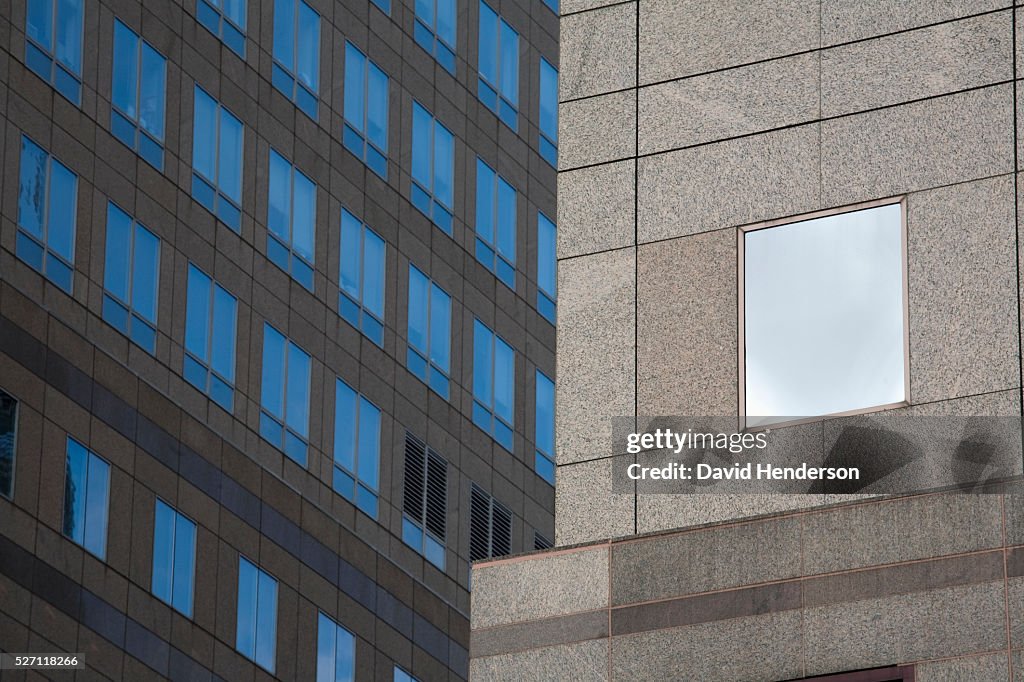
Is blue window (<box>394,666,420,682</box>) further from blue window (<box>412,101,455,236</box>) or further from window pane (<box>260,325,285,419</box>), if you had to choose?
blue window (<box>412,101,455,236</box>)

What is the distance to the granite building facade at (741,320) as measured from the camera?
19141 mm

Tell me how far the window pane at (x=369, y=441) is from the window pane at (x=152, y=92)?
29.3 ft

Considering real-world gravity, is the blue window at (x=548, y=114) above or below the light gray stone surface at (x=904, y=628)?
above

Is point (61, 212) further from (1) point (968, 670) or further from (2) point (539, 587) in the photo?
(1) point (968, 670)

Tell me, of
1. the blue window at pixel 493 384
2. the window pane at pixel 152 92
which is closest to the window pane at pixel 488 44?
the blue window at pixel 493 384

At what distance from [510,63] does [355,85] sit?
8.23 meters

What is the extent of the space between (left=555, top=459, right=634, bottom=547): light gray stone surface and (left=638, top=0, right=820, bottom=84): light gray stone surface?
3885 mm

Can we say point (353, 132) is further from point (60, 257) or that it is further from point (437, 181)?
point (60, 257)

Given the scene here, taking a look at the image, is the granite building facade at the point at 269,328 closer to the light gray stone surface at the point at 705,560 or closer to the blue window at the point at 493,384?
the blue window at the point at 493,384

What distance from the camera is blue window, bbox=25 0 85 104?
146 feet

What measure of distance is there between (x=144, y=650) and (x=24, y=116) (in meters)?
10.3

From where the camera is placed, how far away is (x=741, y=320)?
21.0 meters

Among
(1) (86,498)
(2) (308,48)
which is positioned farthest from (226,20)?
(1) (86,498)

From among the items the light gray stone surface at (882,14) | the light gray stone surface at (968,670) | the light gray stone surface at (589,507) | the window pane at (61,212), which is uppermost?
the window pane at (61,212)
